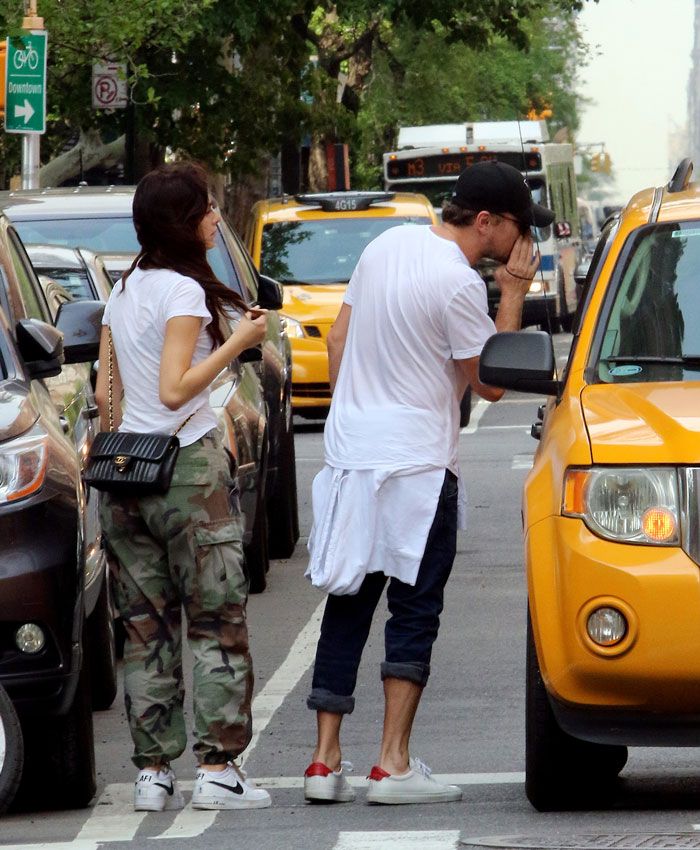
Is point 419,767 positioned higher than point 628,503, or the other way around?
point 628,503

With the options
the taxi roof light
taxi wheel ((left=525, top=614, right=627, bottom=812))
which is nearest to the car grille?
the taxi roof light

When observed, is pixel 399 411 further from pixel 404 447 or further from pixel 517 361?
pixel 517 361

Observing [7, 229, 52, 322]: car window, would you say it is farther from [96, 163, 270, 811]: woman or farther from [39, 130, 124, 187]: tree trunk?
[39, 130, 124, 187]: tree trunk

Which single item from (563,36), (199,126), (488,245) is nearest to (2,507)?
(488,245)

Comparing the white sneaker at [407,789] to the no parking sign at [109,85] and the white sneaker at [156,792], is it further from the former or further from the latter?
the no parking sign at [109,85]

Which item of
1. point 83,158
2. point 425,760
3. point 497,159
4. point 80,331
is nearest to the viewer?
point 425,760

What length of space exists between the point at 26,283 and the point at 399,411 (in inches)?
83.3

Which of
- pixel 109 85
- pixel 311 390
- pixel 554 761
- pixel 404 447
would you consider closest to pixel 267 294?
pixel 404 447

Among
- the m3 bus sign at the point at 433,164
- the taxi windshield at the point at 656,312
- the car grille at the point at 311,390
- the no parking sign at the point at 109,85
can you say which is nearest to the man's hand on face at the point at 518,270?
the taxi windshield at the point at 656,312

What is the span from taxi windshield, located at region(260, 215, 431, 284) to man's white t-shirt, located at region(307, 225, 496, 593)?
1326 centimetres

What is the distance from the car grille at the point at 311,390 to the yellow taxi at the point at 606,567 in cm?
1310

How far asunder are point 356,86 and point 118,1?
19261 millimetres

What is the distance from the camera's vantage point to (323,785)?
6.09m

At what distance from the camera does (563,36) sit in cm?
6003
